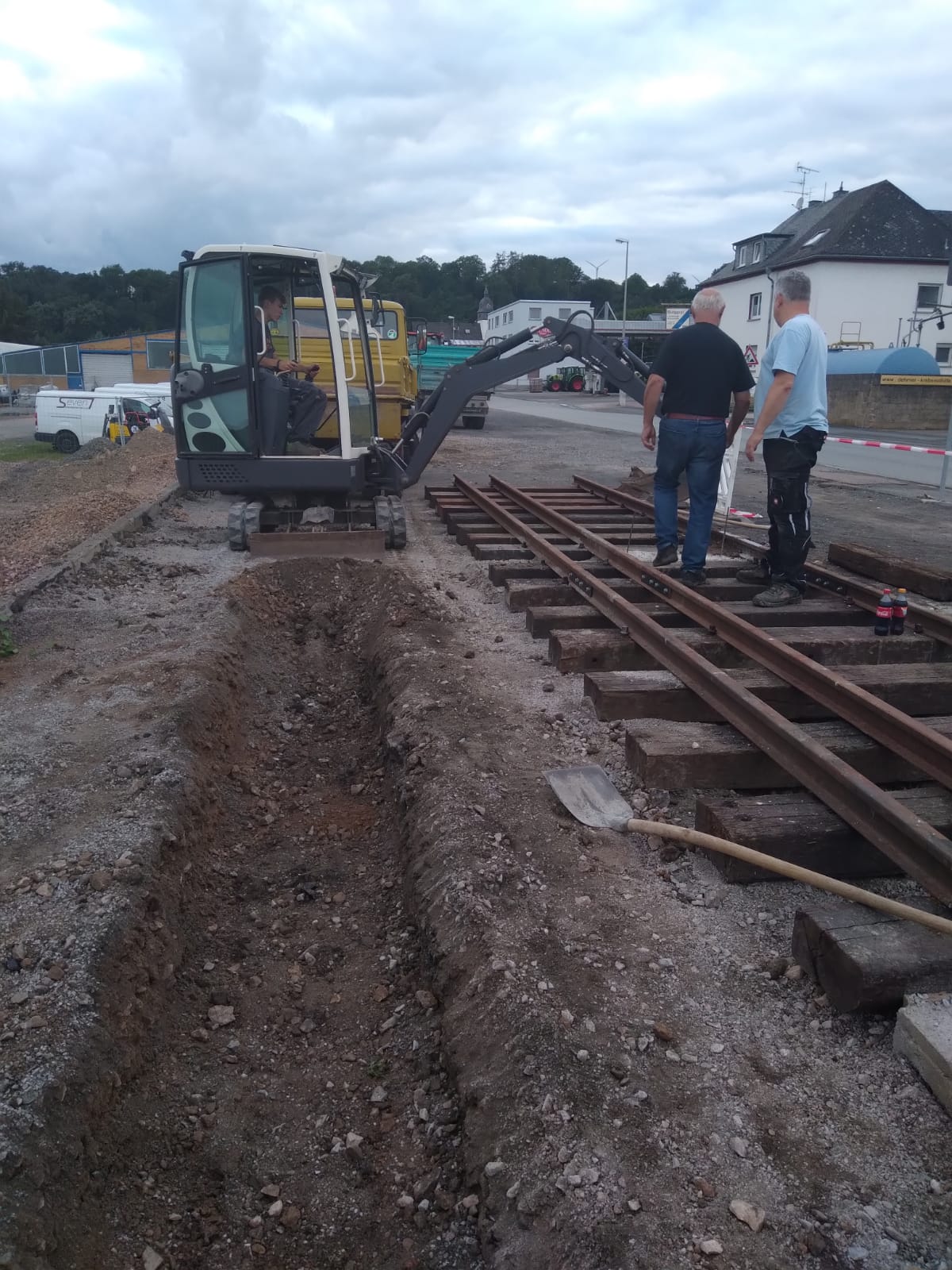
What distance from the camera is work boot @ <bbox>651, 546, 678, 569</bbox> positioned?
718cm

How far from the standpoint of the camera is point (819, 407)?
20.0ft

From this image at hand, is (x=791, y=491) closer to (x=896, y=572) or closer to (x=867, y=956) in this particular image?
(x=896, y=572)

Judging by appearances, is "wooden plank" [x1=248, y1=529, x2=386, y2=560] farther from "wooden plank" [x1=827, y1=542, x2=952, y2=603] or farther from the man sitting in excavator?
"wooden plank" [x1=827, y1=542, x2=952, y2=603]

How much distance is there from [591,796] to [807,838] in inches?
36.3

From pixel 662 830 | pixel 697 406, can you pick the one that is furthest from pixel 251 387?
pixel 662 830

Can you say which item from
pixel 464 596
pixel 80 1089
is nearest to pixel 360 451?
pixel 464 596

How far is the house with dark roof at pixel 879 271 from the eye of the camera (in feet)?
148

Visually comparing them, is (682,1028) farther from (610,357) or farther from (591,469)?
(591,469)

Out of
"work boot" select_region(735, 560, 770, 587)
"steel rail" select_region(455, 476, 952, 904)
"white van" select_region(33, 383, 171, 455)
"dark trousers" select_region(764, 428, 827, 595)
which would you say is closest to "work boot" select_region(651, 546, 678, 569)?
"work boot" select_region(735, 560, 770, 587)

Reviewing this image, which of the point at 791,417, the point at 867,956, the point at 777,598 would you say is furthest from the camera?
the point at 777,598

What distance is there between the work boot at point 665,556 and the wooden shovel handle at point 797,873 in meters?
3.81

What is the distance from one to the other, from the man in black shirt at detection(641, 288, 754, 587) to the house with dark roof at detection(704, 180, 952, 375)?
41001mm

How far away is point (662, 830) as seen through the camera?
136 inches

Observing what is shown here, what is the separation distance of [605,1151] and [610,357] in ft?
30.6
